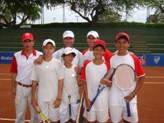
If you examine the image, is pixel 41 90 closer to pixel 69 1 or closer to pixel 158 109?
pixel 158 109

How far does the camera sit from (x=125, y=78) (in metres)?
4.04

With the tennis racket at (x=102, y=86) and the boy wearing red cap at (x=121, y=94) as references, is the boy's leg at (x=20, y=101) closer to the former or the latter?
the tennis racket at (x=102, y=86)

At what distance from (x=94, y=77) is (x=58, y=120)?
0.94m

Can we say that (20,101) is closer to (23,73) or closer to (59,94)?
(23,73)

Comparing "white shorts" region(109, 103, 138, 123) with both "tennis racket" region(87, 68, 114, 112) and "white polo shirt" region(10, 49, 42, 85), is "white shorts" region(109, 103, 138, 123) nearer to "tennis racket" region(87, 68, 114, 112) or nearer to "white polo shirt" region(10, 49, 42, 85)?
"tennis racket" region(87, 68, 114, 112)

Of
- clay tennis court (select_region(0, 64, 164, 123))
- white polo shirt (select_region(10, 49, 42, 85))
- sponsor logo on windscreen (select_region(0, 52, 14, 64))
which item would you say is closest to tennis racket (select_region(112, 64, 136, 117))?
white polo shirt (select_region(10, 49, 42, 85))

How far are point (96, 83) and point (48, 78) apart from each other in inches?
29.0

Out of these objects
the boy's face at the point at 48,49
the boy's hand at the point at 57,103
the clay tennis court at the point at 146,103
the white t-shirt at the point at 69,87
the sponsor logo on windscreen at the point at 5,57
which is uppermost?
the boy's face at the point at 48,49

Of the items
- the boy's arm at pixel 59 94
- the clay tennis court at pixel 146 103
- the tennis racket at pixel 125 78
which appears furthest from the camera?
the clay tennis court at pixel 146 103

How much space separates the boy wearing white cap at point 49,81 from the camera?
4293 millimetres

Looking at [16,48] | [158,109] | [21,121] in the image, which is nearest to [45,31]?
[16,48]

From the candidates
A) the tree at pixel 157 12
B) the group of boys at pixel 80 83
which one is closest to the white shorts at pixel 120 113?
the group of boys at pixel 80 83

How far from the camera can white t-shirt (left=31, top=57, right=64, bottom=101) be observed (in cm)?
429

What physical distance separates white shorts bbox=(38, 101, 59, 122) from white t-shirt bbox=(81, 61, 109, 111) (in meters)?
0.62
